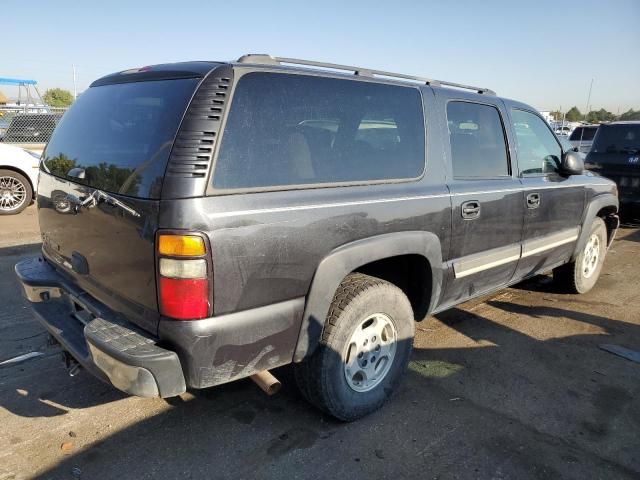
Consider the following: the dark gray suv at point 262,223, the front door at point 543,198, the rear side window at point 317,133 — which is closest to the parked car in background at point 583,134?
the front door at point 543,198

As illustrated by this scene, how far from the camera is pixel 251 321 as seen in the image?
7.29 feet

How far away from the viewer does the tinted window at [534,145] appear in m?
3.94

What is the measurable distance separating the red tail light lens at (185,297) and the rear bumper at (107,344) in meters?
0.19

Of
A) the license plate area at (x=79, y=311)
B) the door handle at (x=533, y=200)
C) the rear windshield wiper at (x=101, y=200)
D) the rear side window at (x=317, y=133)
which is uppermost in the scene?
the rear side window at (x=317, y=133)

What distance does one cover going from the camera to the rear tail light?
203 cm

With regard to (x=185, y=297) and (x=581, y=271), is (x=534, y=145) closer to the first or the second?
(x=581, y=271)

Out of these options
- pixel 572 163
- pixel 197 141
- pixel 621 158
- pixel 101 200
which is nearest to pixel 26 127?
pixel 101 200

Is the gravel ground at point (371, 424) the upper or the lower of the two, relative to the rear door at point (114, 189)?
lower

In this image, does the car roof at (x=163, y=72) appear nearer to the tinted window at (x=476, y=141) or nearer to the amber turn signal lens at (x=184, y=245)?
the amber turn signal lens at (x=184, y=245)

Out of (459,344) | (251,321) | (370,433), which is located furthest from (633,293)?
(251,321)

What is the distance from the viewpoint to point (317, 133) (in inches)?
99.3

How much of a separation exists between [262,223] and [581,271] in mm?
4060

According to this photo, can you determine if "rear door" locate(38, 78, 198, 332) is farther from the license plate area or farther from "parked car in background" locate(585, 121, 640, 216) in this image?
"parked car in background" locate(585, 121, 640, 216)

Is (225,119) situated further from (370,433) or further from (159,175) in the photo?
(370,433)
